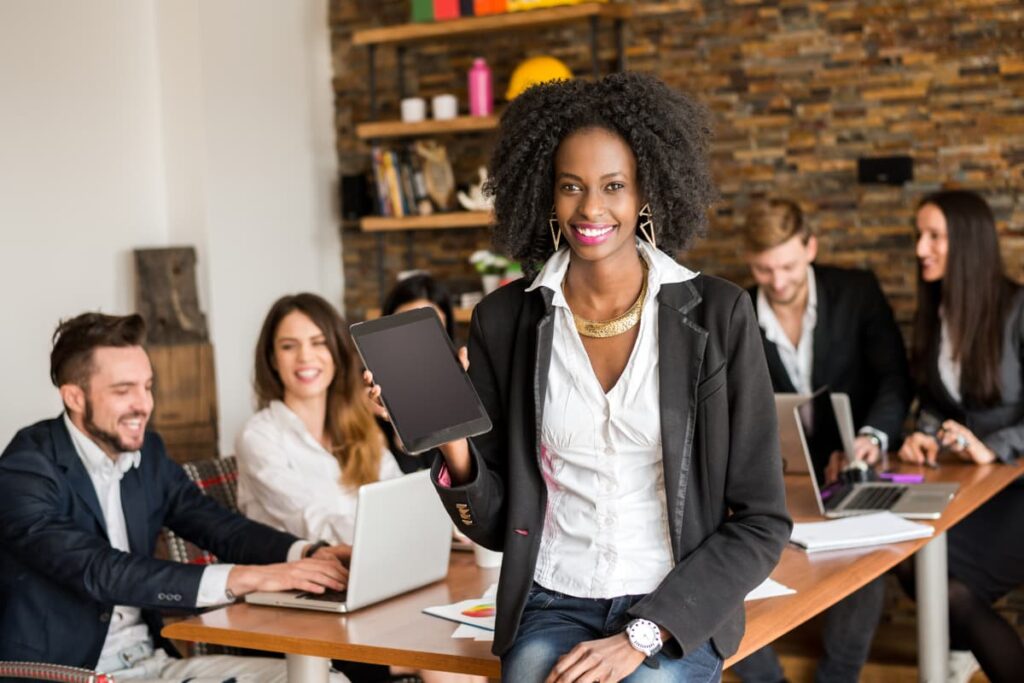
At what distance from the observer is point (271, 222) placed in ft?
17.4

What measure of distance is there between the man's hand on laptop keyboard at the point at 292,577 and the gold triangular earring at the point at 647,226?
0.93 meters

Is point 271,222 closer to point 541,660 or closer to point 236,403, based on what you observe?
point 236,403

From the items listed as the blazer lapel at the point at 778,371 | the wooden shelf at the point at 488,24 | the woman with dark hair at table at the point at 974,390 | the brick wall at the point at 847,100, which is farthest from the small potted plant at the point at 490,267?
the woman with dark hair at table at the point at 974,390

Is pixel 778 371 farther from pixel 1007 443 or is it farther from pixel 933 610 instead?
pixel 933 610

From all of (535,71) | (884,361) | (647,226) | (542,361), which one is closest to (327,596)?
(542,361)

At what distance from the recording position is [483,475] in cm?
199

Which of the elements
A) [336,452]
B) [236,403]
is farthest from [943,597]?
[236,403]

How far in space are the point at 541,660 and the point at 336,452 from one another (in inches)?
60.3

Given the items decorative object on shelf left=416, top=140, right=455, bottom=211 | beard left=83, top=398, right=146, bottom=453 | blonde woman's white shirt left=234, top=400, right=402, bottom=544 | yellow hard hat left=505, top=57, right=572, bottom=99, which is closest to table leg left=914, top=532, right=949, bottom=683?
blonde woman's white shirt left=234, top=400, right=402, bottom=544

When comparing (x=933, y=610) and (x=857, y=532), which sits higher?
(x=857, y=532)

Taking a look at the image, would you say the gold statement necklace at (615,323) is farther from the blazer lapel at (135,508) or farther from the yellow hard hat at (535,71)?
the yellow hard hat at (535,71)

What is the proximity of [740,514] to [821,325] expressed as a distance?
2.36 meters

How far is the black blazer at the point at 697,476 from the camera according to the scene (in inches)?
76.9

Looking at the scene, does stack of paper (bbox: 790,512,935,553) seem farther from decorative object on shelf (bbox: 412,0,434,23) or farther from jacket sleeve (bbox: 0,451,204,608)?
decorative object on shelf (bbox: 412,0,434,23)
